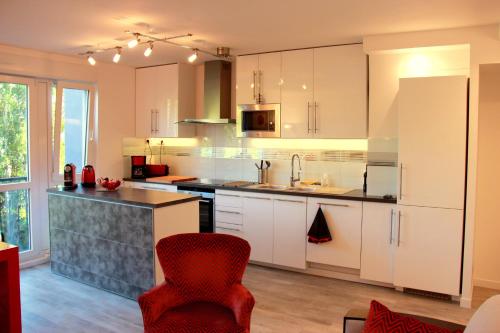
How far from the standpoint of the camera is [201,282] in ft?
8.73

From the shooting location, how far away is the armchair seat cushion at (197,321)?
2314 millimetres

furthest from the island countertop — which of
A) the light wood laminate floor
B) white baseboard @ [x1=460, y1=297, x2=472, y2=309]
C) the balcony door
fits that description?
white baseboard @ [x1=460, y1=297, x2=472, y2=309]

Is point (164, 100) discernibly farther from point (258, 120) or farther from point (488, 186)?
point (488, 186)

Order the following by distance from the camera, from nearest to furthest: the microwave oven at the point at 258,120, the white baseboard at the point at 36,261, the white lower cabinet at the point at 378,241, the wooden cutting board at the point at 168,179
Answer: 1. the white lower cabinet at the point at 378,241
2. the white baseboard at the point at 36,261
3. the microwave oven at the point at 258,120
4. the wooden cutting board at the point at 168,179

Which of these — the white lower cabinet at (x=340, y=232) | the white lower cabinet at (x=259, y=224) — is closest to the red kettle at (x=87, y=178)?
the white lower cabinet at (x=259, y=224)

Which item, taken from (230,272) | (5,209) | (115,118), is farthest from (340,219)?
(5,209)

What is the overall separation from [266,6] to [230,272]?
1.99 metres

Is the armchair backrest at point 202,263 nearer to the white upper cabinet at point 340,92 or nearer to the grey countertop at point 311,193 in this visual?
the grey countertop at point 311,193

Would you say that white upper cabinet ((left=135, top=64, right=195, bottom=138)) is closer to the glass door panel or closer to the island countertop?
the glass door panel

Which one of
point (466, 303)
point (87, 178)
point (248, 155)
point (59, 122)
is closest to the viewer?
point (466, 303)

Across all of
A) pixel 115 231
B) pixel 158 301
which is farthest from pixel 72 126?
pixel 158 301

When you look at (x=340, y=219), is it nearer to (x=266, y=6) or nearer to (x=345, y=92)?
(x=345, y=92)

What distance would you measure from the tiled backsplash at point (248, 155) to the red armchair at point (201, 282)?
248 cm

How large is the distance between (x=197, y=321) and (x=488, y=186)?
3.45 meters
